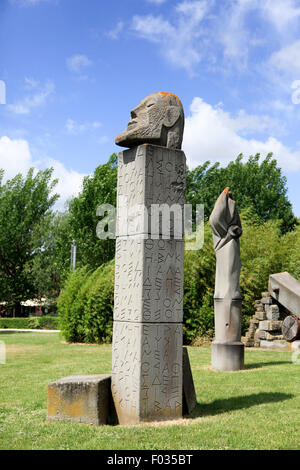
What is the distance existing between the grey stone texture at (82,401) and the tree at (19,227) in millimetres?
31588

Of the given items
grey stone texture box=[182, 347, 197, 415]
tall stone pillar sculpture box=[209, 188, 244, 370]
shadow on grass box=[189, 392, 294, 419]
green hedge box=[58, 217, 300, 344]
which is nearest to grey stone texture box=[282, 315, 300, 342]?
tall stone pillar sculpture box=[209, 188, 244, 370]

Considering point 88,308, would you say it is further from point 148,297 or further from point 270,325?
point 148,297

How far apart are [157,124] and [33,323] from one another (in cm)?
2666

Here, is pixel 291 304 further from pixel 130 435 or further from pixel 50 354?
pixel 130 435

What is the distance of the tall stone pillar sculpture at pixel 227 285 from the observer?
32.1 feet

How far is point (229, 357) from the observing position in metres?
9.63

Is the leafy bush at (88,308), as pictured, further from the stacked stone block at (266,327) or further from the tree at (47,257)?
the tree at (47,257)

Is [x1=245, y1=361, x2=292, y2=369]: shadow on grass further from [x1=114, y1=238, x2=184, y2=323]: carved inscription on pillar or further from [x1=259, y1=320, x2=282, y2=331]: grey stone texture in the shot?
[x1=114, y1=238, x2=184, y2=323]: carved inscription on pillar

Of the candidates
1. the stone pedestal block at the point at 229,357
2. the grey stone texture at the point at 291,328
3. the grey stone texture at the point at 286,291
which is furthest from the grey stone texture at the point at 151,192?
the grey stone texture at the point at 286,291

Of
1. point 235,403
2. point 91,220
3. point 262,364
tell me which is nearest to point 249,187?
point 91,220

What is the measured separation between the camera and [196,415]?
5816 millimetres

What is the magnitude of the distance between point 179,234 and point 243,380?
152 inches

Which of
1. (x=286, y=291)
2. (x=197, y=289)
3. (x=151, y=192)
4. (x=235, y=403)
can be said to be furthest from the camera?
(x=197, y=289)

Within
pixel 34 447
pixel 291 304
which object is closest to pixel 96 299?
pixel 291 304
